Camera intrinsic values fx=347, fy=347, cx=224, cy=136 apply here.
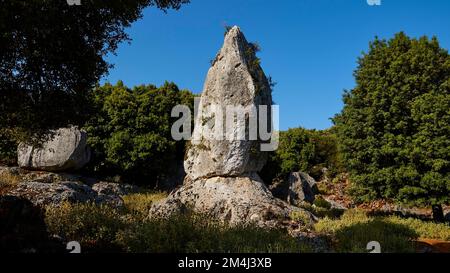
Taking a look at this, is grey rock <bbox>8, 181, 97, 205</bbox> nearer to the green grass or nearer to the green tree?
the green grass

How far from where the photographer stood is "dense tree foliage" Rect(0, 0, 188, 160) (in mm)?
8648

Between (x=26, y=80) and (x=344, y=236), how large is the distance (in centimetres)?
1246

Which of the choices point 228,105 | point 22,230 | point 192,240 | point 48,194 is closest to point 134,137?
point 228,105

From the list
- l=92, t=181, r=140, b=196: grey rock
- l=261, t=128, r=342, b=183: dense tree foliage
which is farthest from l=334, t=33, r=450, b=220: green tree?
l=92, t=181, r=140, b=196: grey rock

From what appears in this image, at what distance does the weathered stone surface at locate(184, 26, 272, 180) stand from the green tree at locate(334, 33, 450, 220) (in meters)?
6.93

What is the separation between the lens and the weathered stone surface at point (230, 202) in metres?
15.5

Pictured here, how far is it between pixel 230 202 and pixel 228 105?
5.07m

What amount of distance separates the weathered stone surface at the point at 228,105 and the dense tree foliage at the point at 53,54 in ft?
24.5

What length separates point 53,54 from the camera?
32.3 ft

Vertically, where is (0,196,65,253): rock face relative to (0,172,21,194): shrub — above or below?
below

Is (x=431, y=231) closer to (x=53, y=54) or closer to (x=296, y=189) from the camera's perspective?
(x=296, y=189)

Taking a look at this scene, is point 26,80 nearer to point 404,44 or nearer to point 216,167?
point 216,167

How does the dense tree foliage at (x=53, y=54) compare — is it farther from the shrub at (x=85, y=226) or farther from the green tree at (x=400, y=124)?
the green tree at (x=400, y=124)

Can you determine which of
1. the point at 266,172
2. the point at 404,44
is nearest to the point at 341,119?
the point at 404,44
